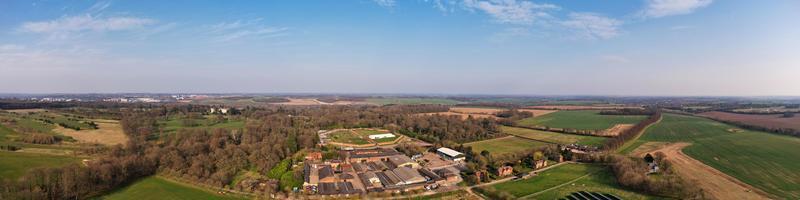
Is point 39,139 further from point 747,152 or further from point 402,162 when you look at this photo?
point 747,152

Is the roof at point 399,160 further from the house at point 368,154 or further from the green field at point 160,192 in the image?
the green field at point 160,192

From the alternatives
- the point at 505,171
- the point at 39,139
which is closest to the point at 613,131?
the point at 505,171

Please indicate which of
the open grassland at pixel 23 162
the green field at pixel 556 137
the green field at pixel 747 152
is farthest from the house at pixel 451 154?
the open grassland at pixel 23 162

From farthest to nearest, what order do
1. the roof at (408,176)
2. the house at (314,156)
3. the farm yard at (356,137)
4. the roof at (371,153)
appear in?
the farm yard at (356,137)
the roof at (371,153)
the house at (314,156)
the roof at (408,176)

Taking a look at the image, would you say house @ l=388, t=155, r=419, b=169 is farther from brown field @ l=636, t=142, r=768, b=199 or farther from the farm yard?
brown field @ l=636, t=142, r=768, b=199

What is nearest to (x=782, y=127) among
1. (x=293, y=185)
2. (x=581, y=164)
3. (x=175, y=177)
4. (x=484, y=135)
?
(x=581, y=164)

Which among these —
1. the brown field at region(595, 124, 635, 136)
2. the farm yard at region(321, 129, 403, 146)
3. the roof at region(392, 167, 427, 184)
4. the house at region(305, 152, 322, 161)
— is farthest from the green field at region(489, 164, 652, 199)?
the farm yard at region(321, 129, 403, 146)

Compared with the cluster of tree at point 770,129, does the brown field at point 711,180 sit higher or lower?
lower
